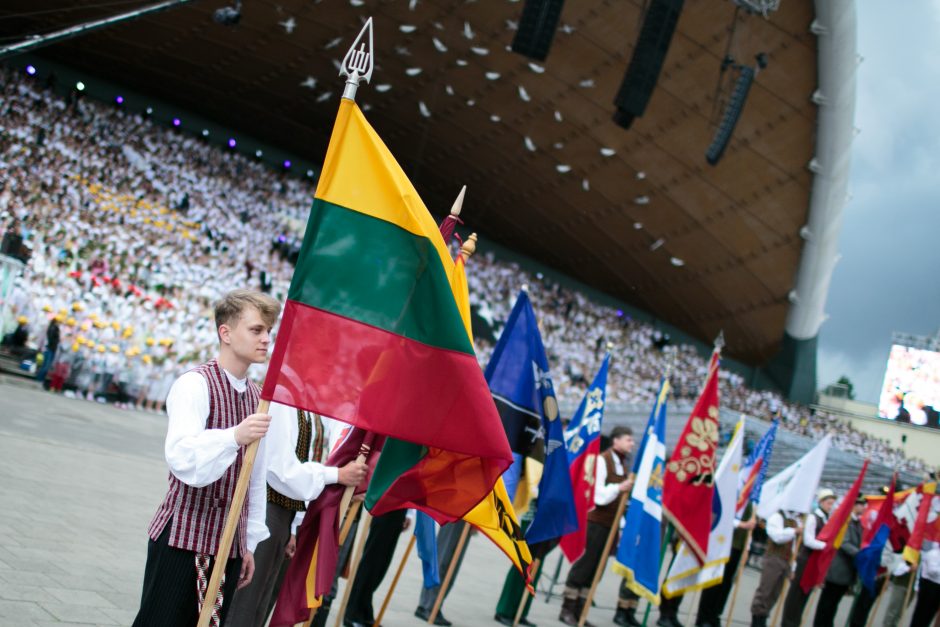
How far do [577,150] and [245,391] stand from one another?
93.9ft

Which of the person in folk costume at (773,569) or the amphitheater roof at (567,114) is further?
the amphitheater roof at (567,114)

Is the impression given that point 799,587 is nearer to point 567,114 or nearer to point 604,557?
point 604,557

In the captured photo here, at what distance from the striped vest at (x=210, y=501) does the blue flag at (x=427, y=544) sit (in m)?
2.44

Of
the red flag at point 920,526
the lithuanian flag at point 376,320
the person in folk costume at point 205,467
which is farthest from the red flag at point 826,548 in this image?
the person in folk costume at point 205,467

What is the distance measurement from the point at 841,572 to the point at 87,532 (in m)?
7.89

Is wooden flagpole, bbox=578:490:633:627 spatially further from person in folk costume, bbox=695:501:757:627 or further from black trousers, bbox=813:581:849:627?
black trousers, bbox=813:581:849:627

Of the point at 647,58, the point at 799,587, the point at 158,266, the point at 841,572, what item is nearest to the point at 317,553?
the point at 799,587

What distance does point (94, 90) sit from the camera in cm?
3666

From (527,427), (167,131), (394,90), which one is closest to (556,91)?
(394,90)

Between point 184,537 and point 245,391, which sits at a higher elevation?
point 245,391

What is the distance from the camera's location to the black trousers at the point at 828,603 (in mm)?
10570

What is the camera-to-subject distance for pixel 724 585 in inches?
405

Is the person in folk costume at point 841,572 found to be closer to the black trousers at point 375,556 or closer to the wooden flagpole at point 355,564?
the black trousers at point 375,556

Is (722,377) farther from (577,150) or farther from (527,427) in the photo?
(527,427)
